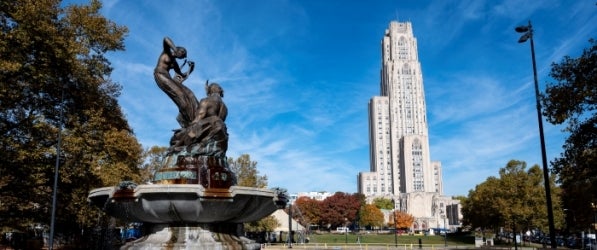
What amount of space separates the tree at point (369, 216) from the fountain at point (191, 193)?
314ft

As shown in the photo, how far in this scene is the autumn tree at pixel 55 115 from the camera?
60.7ft

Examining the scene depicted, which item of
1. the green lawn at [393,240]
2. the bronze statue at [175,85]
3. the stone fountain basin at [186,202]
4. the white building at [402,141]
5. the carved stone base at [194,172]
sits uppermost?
the white building at [402,141]

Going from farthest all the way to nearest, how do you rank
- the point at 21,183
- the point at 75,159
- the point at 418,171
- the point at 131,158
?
the point at 418,171, the point at 131,158, the point at 75,159, the point at 21,183

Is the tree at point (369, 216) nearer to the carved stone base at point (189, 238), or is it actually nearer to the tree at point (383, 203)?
the tree at point (383, 203)

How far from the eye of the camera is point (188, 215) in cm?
1001

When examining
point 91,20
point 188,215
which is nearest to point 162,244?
point 188,215

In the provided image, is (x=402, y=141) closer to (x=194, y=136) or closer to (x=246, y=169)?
(x=246, y=169)

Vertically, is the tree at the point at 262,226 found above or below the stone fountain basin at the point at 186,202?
below

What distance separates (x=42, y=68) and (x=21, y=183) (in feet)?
14.7

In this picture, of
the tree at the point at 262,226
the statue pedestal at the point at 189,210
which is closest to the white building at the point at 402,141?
the tree at the point at 262,226

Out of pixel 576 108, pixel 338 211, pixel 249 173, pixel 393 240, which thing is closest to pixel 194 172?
pixel 576 108

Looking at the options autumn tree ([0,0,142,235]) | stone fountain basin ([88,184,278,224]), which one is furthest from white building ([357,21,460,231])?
stone fountain basin ([88,184,278,224])

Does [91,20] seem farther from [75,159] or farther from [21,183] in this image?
[21,183]

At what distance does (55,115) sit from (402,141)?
134 metres
